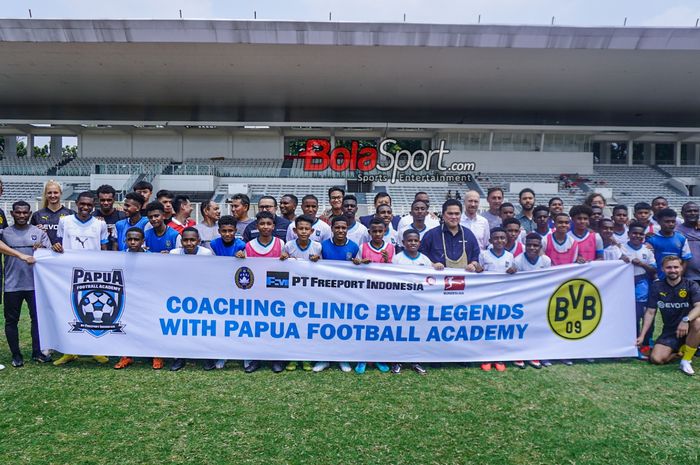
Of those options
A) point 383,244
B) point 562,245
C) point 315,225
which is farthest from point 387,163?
point 383,244

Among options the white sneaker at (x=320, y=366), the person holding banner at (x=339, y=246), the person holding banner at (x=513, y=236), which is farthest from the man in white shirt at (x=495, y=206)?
the white sneaker at (x=320, y=366)

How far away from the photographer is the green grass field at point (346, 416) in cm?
285

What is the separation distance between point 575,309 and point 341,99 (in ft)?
77.9

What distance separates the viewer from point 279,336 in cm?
436

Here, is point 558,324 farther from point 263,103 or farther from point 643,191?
point 643,191

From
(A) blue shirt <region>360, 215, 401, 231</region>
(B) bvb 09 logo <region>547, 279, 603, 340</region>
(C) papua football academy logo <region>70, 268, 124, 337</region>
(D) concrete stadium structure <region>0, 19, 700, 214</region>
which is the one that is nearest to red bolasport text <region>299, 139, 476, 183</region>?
(D) concrete stadium structure <region>0, 19, 700, 214</region>

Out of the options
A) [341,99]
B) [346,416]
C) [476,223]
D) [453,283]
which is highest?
[341,99]

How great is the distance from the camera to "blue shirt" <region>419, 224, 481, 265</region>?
4754 millimetres

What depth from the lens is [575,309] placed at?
464 centimetres

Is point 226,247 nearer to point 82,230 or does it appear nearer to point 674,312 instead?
point 82,230

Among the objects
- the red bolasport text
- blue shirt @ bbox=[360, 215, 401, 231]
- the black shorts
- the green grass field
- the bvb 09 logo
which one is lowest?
the green grass field

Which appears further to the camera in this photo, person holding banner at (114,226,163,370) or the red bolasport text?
the red bolasport text

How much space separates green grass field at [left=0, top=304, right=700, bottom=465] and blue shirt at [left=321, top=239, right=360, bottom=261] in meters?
1.16

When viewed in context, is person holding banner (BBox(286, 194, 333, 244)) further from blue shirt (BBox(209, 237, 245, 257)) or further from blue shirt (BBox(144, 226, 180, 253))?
blue shirt (BBox(144, 226, 180, 253))
